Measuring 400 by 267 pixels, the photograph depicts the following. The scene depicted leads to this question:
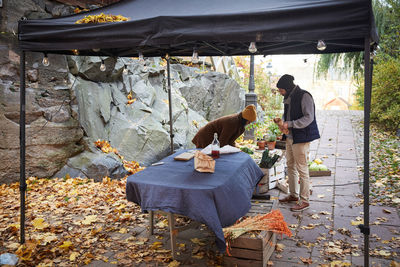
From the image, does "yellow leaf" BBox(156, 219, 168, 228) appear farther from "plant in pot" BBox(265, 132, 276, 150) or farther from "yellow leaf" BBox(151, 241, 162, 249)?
"plant in pot" BBox(265, 132, 276, 150)

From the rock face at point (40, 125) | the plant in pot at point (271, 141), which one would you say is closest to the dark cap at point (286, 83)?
the plant in pot at point (271, 141)

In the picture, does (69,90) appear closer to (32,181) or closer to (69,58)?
(69,58)

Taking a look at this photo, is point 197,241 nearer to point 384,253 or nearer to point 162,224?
point 162,224

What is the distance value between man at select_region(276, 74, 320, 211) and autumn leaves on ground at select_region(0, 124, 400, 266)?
1.40m

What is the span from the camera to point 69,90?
256 inches

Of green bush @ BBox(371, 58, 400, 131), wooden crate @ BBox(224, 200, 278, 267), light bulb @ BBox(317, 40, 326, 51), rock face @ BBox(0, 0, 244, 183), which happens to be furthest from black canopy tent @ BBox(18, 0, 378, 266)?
green bush @ BBox(371, 58, 400, 131)

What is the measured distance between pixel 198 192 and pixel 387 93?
10.0 metres

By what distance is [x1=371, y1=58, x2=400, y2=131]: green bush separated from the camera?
9.66 metres

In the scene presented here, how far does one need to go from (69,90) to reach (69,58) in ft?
2.66

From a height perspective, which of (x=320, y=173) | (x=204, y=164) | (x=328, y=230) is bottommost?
Answer: (x=328, y=230)

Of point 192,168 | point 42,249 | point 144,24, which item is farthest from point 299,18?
point 42,249

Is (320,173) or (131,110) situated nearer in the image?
(320,173)

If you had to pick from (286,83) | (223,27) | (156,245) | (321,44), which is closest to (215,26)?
(223,27)

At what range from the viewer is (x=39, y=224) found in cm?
422
